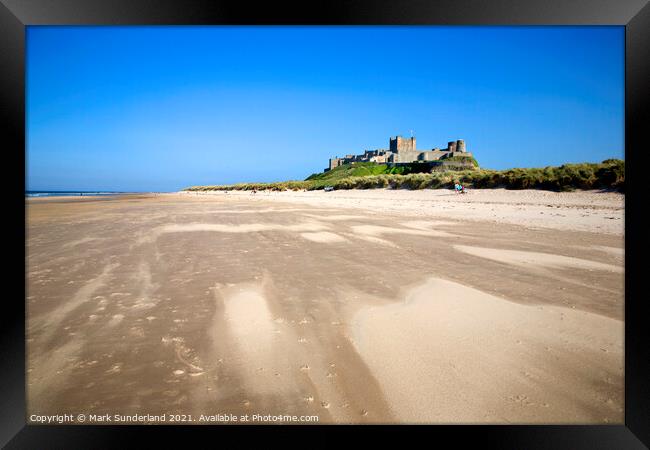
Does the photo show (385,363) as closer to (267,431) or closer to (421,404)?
(421,404)

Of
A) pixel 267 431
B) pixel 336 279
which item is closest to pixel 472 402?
pixel 267 431

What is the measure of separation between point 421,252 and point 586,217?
367 inches

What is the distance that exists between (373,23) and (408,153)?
111 metres

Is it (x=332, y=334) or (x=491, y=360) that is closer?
(x=491, y=360)

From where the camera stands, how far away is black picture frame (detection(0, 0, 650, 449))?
1423 mm

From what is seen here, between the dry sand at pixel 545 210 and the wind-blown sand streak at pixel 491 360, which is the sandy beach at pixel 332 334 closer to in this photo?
the wind-blown sand streak at pixel 491 360

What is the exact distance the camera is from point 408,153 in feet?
350

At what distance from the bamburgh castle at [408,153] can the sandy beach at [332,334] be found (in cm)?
9696

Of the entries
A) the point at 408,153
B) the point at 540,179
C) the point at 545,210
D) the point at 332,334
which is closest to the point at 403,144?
the point at 408,153

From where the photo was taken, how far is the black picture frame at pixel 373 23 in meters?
1.42

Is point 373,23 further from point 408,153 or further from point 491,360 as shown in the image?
point 408,153

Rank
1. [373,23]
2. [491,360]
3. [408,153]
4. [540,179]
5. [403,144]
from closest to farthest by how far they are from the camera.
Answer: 1. [373,23]
2. [491,360]
3. [540,179]
4. [408,153]
5. [403,144]

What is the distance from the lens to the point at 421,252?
6.41 meters

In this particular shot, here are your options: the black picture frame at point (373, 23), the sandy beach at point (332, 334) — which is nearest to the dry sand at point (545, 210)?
the sandy beach at point (332, 334)
